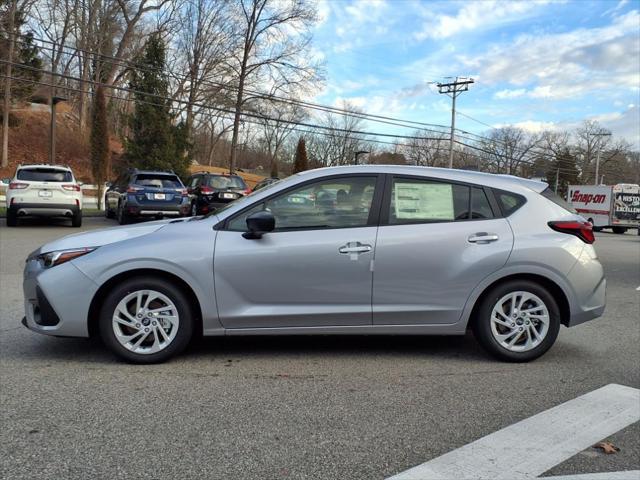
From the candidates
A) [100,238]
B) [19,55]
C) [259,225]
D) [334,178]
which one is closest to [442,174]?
[334,178]

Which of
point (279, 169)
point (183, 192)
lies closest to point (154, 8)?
point (183, 192)

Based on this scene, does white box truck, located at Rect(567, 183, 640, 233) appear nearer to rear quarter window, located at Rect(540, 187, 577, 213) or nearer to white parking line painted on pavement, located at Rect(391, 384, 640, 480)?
rear quarter window, located at Rect(540, 187, 577, 213)

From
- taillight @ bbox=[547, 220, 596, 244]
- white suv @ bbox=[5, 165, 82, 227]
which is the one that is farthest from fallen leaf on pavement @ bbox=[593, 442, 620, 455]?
white suv @ bbox=[5, 165, 82, 227]

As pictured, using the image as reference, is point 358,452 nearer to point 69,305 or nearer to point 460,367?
point 460,367

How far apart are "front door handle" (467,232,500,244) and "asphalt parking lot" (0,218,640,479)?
1064 millimetres

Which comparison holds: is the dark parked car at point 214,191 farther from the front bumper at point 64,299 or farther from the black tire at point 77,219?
the front bumper at point 64,299

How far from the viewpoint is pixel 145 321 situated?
4.25 metres

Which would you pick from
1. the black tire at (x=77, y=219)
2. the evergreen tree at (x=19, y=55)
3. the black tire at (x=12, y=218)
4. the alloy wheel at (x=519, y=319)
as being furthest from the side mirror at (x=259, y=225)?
the evergreen tree at (x=19, y=55)

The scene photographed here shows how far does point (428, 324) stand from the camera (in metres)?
4.50

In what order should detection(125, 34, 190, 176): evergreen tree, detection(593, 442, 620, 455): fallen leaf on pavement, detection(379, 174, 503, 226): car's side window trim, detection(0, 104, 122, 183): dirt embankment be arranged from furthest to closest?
1. detection(0, 104, 122, 183): dirt embankment
2. detection(125, 34, 190, 176): evergreen tree
3. detection(379, 174, 503, 226): car's side window trim
4. detection(593, 442, 620, 455): fallen leaf on pavement

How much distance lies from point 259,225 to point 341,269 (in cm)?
74

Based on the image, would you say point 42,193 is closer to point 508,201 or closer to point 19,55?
point 508,201

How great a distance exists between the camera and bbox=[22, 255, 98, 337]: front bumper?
13.6 feet

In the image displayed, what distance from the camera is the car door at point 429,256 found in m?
4.38
